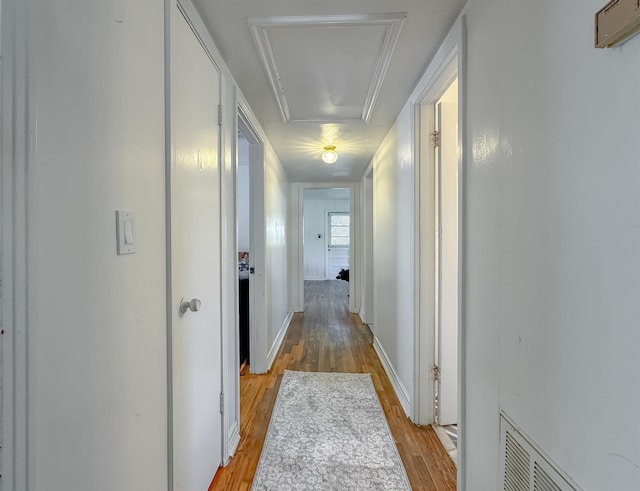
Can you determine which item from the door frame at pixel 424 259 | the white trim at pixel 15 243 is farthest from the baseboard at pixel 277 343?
the white trim at pixel 15 243

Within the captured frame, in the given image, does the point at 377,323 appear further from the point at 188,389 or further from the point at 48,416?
the point at 48,416

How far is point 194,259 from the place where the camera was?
1.24 metres

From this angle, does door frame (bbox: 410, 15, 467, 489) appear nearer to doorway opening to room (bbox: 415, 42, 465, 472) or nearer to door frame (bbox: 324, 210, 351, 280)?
doorway opening to room (bbox: 415, 42, 465, 472)

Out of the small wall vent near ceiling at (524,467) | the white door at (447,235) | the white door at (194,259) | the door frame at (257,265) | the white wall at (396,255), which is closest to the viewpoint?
the small wall vent near ceiling at (524,467)

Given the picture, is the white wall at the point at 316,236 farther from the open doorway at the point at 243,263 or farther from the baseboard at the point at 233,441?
the baseboard at the point at 233,441

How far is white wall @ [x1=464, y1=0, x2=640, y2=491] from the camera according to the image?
598mm

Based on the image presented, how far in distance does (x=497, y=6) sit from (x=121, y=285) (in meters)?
1.45

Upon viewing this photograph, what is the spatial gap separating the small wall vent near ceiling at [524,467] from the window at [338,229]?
778 cm

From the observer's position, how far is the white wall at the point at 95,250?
557mm

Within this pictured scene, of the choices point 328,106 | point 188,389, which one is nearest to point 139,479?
point 188,389

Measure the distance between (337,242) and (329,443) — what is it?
282 inches

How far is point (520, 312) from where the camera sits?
3.01 feet

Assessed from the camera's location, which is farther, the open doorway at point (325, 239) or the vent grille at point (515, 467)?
the open doorway at point (325, 239)

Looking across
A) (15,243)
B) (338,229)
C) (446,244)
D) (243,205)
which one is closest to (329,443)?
(446,244)
